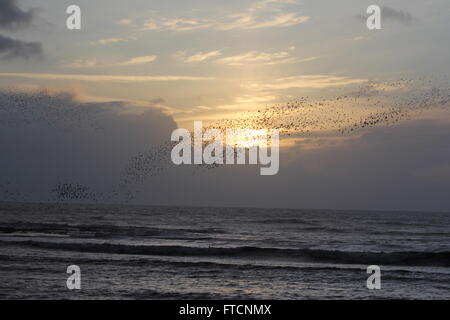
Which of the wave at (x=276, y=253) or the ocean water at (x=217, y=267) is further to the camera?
the wave at (x=276, y=253)

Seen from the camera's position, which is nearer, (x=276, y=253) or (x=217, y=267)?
(x=217, y=267)

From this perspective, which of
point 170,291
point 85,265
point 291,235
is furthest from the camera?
point 291,235

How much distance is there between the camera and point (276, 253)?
37219mm

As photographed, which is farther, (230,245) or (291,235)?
(291,235)

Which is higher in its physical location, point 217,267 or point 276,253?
point 217,267

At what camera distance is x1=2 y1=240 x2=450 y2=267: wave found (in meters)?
35.1

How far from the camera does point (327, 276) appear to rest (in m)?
26.1

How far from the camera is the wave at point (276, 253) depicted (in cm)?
3509

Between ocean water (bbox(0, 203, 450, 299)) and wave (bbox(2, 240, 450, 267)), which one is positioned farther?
wave (bbox(2, 240, 450, 267))
